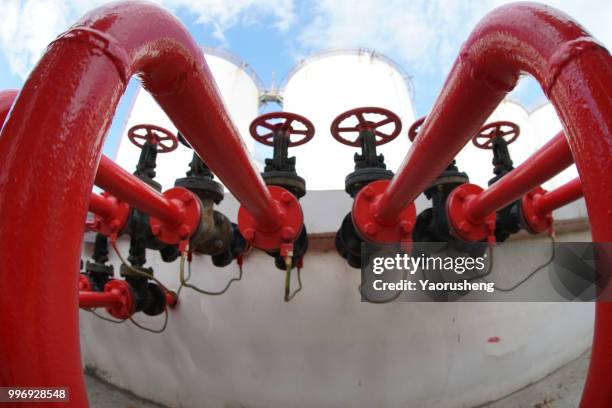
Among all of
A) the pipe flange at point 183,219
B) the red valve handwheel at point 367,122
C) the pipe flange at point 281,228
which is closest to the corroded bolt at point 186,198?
the pipe flange at point 183,219

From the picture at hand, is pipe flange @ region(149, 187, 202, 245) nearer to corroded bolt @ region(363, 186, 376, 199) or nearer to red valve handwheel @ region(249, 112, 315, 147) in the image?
red valve handwheel @ region(249, 112, 315, 147)

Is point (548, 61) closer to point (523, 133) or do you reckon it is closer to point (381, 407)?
point (381, 407)

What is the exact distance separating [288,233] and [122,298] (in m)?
0.49

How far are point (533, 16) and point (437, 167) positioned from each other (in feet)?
0.68

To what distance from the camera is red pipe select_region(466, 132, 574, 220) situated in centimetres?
44

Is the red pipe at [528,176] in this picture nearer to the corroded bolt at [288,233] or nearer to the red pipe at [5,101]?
the corroded bolt at [288,233]

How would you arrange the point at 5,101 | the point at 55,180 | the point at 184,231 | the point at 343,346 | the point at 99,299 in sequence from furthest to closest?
1. the point at 343,346
2. the point at 99,299
3. the point at 184,231
4. the point at 5,101
5. the point at 55,180

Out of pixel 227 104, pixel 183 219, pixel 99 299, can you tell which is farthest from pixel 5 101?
pixel 227 104

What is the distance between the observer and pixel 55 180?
6.1 inches

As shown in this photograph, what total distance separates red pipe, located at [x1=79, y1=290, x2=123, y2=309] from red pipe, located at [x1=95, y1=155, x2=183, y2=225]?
347 millimetres

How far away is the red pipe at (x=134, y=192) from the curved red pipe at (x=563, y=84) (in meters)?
0.42

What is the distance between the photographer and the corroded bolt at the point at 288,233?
650 millimetres

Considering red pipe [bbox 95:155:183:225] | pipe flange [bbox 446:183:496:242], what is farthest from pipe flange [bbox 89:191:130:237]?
pipe flange [bbox 446:183:496:242]

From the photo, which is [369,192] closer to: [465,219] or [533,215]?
[465,219]
